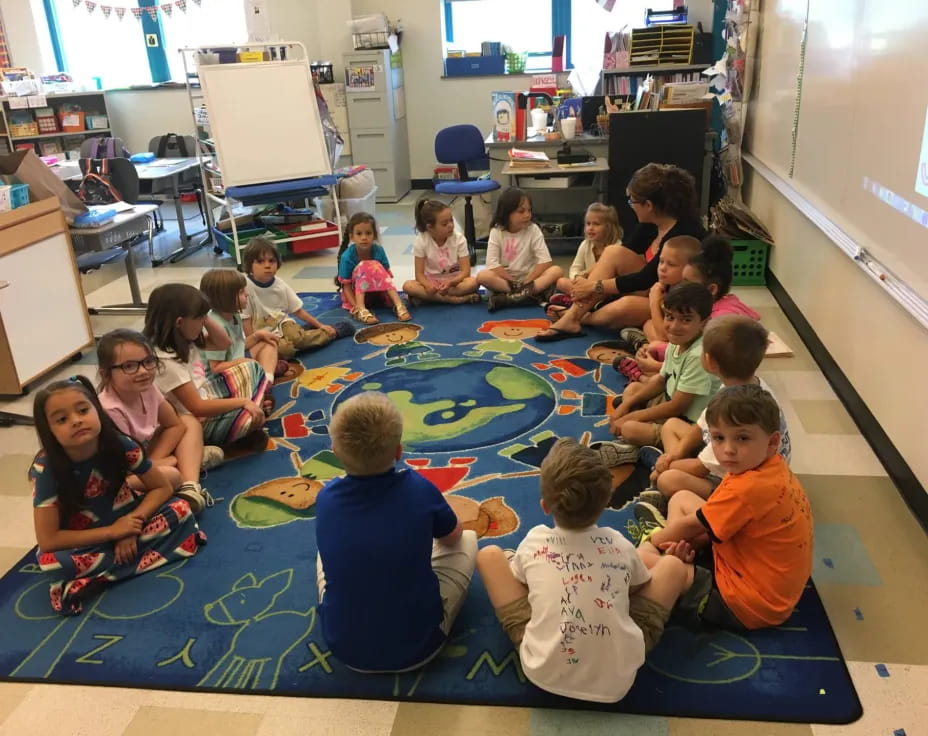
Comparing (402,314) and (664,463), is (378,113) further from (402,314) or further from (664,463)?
(664,463)

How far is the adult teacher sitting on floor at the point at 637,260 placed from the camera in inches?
142

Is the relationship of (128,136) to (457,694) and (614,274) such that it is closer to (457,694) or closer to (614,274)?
(614,274)

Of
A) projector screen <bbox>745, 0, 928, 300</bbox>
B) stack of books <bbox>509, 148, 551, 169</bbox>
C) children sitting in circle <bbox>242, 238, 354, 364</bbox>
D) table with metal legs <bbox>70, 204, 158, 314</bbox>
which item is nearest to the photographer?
projector screen <bbox>745, 0, 928, 300</bbox>

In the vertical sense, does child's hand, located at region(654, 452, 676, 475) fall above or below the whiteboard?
below

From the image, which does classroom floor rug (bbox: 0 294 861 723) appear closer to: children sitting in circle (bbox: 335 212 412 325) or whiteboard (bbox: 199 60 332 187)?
children sitting in circle (bbox: 335 212 412 325)

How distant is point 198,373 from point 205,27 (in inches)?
240

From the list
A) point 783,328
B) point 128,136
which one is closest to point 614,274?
point 783,328

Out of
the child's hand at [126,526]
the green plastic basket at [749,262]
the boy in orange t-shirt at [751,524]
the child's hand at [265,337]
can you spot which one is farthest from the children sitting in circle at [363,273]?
the boy in orange t-shirt at [751,524]

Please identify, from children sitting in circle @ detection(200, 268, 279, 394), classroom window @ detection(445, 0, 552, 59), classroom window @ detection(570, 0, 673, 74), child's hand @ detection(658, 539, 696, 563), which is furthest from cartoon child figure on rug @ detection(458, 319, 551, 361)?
classroom window @ detection(445, 0, 552, 59)

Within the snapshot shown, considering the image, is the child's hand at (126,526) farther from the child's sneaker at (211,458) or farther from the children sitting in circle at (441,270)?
the children sitting in circle at (441,270)

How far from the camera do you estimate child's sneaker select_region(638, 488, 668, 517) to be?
2352mm

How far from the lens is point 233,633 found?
79.6 inches

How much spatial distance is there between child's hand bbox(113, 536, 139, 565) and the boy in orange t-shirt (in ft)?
4.65

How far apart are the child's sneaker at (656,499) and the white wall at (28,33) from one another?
7.99m
